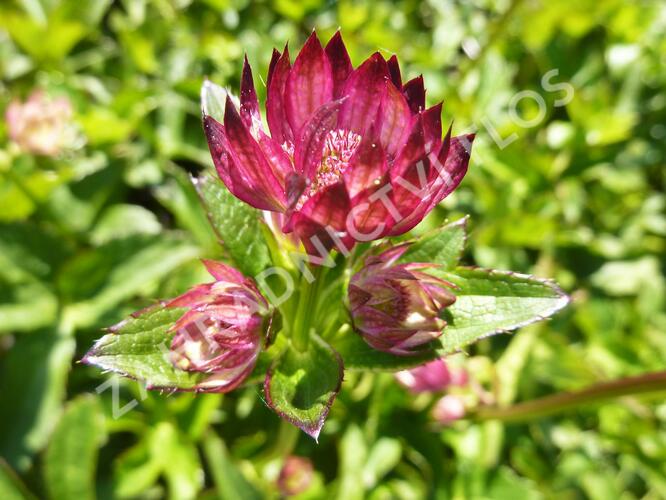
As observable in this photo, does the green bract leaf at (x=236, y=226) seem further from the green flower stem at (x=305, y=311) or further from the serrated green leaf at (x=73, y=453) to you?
the serrated green leaf at (x=73, y=453)

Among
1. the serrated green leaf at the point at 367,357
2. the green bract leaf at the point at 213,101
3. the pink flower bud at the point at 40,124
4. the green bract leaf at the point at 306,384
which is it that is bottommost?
the serrated green leaf at the point at 367,357

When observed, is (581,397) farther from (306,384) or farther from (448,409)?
(306,384)

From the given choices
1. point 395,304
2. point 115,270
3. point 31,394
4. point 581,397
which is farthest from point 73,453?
point 581,397

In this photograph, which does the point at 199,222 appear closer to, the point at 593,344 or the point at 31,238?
the point at 31,238

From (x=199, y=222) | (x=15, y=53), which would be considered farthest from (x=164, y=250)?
(x=15, y=53)

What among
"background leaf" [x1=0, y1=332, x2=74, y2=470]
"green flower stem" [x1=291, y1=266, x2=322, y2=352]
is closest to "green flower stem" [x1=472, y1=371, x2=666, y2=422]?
"green flower stem" [x1=291, y1=266, x2=322, y2=352]

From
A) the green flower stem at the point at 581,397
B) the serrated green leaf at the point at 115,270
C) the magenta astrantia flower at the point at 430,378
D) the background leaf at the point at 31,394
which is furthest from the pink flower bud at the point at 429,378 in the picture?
the background leaf at the point at 31,394
